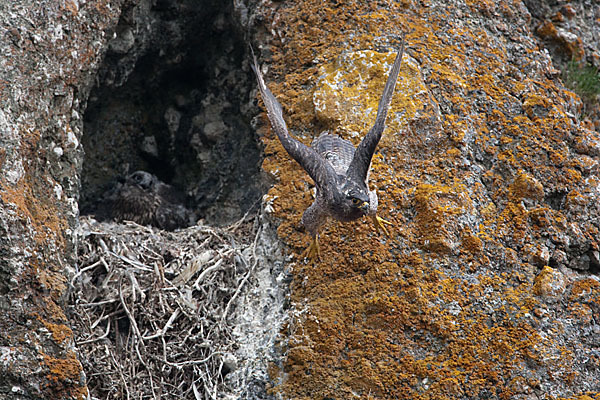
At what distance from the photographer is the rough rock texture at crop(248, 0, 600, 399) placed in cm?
390

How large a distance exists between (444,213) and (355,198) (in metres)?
0.64

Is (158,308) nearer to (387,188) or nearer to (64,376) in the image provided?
(64,376)

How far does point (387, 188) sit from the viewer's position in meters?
4.42

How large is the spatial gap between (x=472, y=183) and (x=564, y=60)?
5.28 feet

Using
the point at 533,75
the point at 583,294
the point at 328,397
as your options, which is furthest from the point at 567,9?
the point at 328,397

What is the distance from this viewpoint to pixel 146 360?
434 cm

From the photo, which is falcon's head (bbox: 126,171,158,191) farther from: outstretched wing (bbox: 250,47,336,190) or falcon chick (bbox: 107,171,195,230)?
outstretched wing (bbox: 250,47,336,190)

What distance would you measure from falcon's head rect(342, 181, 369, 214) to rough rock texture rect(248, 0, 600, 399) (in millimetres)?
350

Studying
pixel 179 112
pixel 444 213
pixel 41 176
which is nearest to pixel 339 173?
pixel 444 213

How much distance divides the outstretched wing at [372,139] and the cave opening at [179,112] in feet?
4.71

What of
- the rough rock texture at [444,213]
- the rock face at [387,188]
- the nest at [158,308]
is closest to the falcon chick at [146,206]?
the rock face at [387,188]

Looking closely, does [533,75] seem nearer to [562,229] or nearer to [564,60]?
[564,60]

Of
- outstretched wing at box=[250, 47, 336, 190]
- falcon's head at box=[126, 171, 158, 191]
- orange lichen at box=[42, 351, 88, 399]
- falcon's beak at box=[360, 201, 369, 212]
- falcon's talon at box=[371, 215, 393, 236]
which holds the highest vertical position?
outstretched wing at box=[250, 47, 336, 190]

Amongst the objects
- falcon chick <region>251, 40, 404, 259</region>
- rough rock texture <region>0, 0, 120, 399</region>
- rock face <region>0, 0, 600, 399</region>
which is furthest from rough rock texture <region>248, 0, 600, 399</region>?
rough rock texture <region>0, 0, 120, 399</region>
